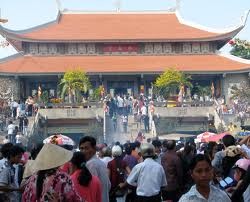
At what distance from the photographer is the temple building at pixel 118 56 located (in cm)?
3925

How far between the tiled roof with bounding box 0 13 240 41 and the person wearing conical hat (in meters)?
36.7

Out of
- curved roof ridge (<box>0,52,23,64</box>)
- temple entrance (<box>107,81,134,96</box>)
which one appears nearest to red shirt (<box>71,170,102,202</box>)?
curved roof ridge (<box>0,52,23,64</box>)

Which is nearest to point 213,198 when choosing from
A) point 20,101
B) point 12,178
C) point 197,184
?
point 197,184

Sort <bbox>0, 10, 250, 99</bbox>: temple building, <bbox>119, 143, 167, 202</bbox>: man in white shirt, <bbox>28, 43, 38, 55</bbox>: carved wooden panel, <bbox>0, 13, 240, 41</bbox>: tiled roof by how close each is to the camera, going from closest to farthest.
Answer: <bbox>119, 143, 167, 202</bbox>: man in white shirt < <bbox>0, 10, 250, 99</bbox>: temple building < <bbox>28, 43, 38, 55</bbox>: carved wooden panel < <bbox>0, 13, 240, 41</bbox>: tiled roof

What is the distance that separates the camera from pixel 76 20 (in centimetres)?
4625

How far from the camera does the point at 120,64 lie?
40.7 meters

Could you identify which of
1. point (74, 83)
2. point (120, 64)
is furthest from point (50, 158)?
point (120, 64)

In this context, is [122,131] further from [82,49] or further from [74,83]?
[82,49]

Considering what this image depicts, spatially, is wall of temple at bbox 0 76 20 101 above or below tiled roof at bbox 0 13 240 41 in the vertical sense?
below

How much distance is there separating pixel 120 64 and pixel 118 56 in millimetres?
1934

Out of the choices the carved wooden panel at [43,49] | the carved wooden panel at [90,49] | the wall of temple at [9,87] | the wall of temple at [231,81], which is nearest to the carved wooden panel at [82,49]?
the carved wooden panel at [90,49]

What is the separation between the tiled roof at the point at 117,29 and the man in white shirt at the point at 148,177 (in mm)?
33735

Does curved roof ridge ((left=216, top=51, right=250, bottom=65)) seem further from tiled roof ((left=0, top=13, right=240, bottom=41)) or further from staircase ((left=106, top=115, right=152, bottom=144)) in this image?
staircase ((left=106, top=115, right=152, bottom=144))

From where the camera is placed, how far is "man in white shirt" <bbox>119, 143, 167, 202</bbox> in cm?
809
